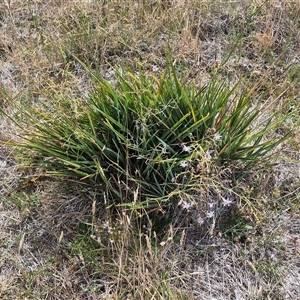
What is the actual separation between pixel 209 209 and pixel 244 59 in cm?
125

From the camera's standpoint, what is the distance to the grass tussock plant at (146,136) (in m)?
2.07

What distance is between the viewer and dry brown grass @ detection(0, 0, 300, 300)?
2.08 m

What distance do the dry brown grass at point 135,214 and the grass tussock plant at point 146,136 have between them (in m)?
0.16

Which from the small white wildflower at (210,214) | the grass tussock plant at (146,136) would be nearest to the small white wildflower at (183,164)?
the grass tussock plant at (146,136)

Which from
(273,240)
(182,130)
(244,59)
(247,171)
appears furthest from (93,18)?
(273,240)

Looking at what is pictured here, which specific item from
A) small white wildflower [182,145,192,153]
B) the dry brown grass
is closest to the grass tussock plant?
small white wildflower [182,145,192,153]

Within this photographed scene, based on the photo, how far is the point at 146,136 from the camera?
2.11 metres

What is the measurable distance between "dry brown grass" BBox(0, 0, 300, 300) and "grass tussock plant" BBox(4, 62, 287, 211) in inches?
6.2

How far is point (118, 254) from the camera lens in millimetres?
2049

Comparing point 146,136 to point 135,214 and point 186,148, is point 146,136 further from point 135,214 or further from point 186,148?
point 135,214

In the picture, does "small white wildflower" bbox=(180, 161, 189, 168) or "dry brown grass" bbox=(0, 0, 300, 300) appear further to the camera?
"dry brown grass" bbox=(0, 0, 300, 300)

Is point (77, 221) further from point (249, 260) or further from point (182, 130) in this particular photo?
point (249, 260)

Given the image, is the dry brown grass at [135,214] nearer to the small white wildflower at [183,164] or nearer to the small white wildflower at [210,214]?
the small white wildflower at [210,214]

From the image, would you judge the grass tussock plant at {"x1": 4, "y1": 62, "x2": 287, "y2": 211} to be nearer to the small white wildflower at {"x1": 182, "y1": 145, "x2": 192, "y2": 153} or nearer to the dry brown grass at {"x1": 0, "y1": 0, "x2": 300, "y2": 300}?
the small white wildflower at {"x1": 182, "y1": 145, "x2": 192, "y2": 153}
